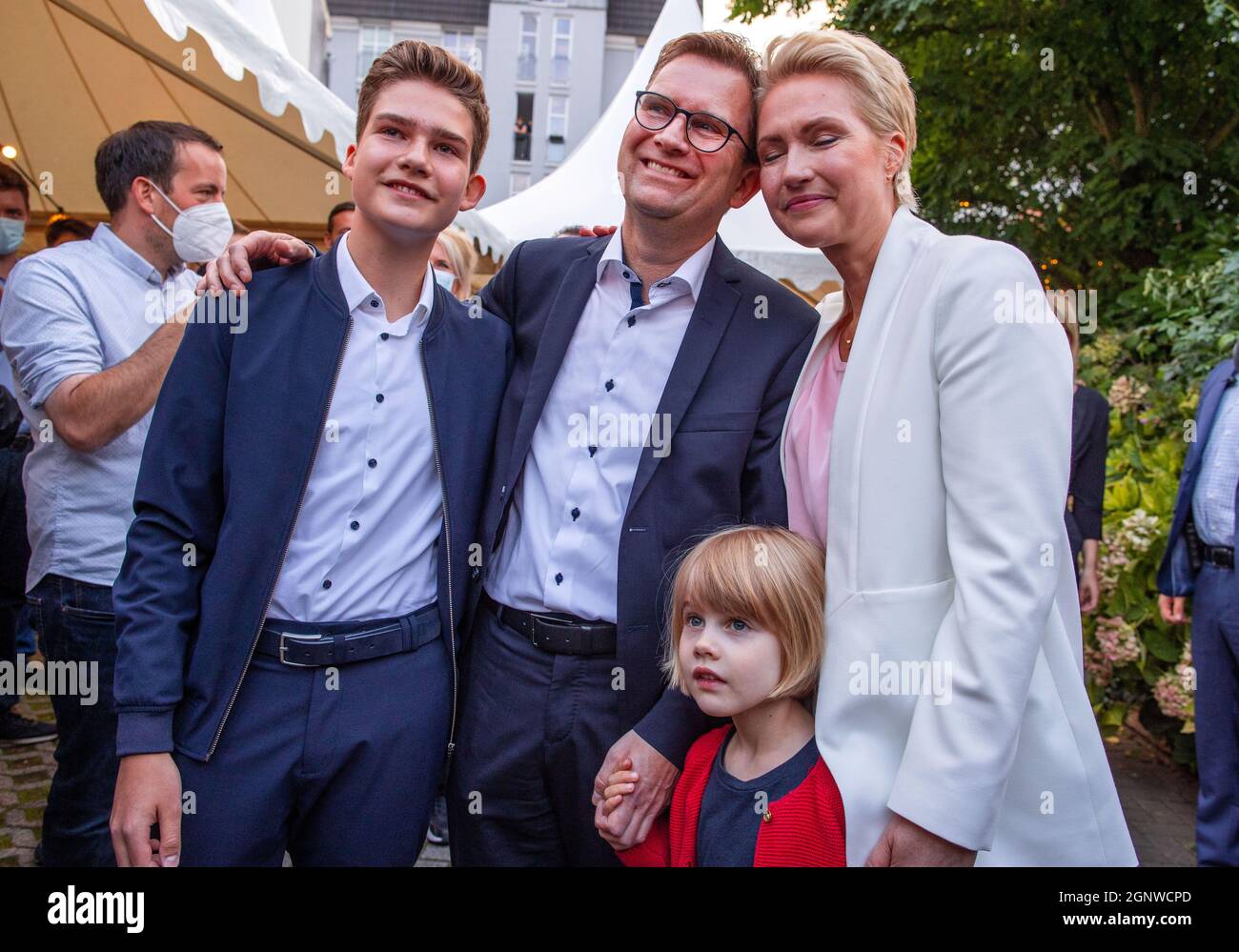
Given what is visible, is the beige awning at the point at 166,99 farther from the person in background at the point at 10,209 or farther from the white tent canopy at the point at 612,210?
the white tent canopy at the point at 612,210

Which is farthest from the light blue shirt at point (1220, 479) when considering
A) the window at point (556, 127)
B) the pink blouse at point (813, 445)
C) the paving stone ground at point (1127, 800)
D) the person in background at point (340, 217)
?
the window at point (556, 127)

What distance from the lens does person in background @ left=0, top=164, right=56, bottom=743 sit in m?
4.43

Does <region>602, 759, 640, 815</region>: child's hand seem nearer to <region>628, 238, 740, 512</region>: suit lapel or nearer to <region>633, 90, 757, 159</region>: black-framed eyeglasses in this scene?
<region>628, 238, 740, 512</region>: suit lapel

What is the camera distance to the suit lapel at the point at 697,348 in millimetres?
2156

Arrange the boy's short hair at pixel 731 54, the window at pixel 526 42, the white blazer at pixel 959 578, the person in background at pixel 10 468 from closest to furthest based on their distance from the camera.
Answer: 1. the white blazer at pixel 959 578
2. the boy's short hair at pixel 731 54
3. the person in background at pixel 10 468
4. the window at pixel 526 42

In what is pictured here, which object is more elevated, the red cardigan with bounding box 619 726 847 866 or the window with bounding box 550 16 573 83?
the window with bounding box 550 16 573 83

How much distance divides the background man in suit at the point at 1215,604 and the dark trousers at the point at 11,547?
503 cm

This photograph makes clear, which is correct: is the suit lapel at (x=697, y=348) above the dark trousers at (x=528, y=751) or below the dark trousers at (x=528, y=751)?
above

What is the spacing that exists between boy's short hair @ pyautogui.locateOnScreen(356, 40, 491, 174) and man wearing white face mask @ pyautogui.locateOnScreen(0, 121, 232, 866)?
3.38 feet

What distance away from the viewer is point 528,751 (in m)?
2.18

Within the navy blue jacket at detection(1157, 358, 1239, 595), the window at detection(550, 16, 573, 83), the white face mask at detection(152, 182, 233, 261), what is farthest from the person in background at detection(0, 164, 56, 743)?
the window at detection(550, 16, 573, 83)
